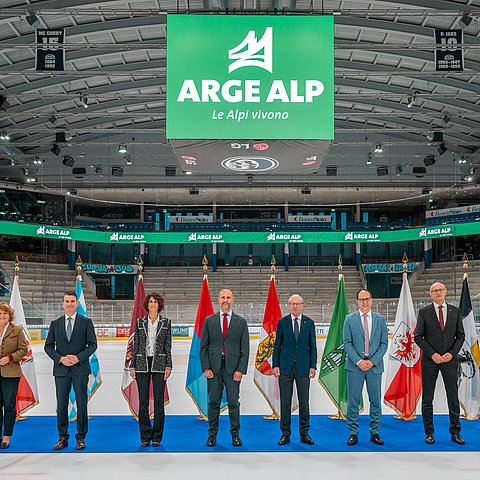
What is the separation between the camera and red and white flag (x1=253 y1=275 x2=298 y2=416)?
7.56 m

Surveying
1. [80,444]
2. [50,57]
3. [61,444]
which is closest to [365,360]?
[80,444]

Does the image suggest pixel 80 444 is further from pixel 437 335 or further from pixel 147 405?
pixel 437 335

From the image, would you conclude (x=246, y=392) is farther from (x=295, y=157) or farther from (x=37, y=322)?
(x=37, y=322)

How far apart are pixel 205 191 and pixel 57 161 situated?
8189 millimetres

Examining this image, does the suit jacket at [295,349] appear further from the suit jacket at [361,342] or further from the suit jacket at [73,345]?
the suit jacket at [73,345]

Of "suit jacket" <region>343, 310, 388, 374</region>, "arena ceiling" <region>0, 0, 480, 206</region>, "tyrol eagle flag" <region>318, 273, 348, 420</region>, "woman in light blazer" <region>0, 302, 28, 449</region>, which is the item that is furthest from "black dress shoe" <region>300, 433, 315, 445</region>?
"arena ceiling" <region>0, 0, 480, 206</region>

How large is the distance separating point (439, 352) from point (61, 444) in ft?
12.9

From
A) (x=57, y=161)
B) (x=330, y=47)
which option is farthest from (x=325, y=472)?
(x=57, y=161)

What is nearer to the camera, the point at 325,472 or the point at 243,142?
the point at 325,472

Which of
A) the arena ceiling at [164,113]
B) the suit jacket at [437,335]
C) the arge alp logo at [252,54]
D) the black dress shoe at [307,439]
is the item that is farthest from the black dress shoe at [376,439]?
the arena ceiling at [164,113]

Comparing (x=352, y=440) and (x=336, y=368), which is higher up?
(x=336, y=368)

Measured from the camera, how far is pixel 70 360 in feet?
19.5

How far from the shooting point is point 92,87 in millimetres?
22125

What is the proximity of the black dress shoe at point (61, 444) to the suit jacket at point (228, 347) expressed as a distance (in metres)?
1.52
